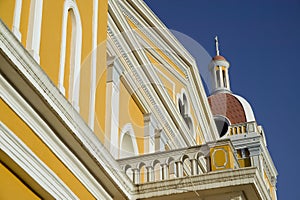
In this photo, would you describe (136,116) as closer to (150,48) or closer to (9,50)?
(150,48)

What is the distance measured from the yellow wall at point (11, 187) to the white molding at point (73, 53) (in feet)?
5.66

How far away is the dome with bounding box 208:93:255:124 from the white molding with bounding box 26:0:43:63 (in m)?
17.4

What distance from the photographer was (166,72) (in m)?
14.7

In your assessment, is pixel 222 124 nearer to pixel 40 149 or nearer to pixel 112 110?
pixel 112 110

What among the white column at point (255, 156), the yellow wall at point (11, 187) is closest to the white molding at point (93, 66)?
the yellow wall at point (11, 187)

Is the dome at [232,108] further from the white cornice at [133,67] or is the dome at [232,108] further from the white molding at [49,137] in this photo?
the white molding at [49,137]

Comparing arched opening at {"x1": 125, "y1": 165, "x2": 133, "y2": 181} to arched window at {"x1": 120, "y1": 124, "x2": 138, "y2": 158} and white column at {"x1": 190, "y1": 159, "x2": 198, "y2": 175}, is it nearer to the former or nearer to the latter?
white column at {"x1": 190, "y1": 159, "x2": 198, "y2": 175}

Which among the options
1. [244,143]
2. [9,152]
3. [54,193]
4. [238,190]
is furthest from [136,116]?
[244,143]

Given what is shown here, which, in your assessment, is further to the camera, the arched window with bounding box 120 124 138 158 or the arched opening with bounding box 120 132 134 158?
the arched opening with bounding box 120 132 134 158

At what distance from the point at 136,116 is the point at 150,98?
74 centimetres

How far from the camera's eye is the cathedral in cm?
733

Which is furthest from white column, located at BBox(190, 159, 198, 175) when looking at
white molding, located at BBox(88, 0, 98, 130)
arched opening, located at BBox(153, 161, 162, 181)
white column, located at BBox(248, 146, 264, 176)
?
white column, located at BBox(248, 146, 264, 176)

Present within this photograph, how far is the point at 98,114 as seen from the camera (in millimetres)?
9852

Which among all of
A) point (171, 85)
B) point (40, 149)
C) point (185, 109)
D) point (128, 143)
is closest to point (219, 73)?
point (185, 109)
